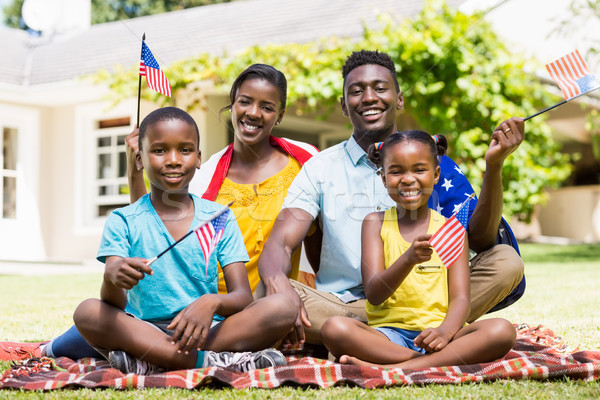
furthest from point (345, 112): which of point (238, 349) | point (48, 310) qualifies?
point (48, 310)

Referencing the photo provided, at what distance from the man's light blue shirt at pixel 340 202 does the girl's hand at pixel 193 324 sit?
0.79 m

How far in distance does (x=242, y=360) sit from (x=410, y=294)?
693mm

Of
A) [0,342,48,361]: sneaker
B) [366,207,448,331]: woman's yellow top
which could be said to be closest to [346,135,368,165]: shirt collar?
[366,207,448,331]: woman's yellow top

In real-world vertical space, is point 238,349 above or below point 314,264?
below

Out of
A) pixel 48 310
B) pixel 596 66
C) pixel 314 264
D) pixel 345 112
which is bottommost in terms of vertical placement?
pixel 48 310

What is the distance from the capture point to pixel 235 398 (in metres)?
2.17

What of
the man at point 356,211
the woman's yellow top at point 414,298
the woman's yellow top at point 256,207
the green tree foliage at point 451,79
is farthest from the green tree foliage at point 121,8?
the woman's yellow top at point 414,298

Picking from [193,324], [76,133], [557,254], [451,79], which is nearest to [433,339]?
[193,324]

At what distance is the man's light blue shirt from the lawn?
88 centimetres

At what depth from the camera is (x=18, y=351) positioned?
3039 mm

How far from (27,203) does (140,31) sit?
4.25 meters

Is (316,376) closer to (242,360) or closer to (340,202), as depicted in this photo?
(242,360)

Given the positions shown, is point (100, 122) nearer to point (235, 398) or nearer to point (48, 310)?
point (48, 310)

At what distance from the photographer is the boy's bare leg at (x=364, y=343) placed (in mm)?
2555
